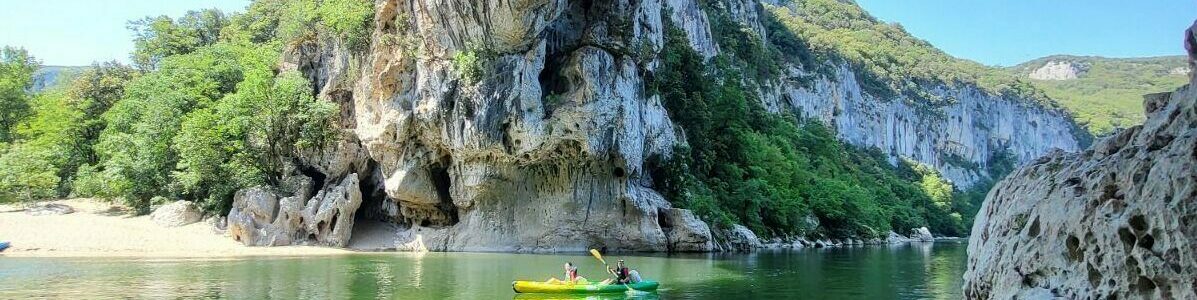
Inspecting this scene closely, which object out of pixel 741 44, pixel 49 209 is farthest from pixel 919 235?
pixel 49 209

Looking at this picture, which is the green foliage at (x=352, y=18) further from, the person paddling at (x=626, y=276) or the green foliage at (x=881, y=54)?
the green foliage at (x=881, y=54)

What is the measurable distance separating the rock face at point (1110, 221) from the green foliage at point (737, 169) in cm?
3188

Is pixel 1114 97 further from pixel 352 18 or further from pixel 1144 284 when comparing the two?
pixel 1144 284

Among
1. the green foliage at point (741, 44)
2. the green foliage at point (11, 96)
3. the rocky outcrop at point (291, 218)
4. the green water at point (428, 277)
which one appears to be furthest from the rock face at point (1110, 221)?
the green foliage at point (741, 44)

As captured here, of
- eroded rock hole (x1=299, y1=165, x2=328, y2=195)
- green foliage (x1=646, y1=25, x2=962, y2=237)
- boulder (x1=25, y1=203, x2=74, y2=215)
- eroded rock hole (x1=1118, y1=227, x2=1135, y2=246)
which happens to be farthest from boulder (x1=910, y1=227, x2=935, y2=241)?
eroded rock hole (x1=1118, y1=227, x2=1135, y2=246)

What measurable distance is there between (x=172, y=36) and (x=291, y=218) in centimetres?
2362

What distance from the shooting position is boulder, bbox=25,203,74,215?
36.8 metres

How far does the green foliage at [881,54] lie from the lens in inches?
4461

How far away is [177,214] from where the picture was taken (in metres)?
37.4

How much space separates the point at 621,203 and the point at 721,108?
15.1m

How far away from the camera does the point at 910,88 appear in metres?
123

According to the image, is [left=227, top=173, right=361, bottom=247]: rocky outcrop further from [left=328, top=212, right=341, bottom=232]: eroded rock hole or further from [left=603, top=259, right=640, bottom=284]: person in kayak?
[left=603, top=259, right=640, bottom=284]: person in kayak

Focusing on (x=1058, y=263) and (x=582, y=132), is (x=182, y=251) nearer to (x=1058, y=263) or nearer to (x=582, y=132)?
(x=582, y=132)

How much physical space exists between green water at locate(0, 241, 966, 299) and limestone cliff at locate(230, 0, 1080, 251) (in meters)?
4.35
